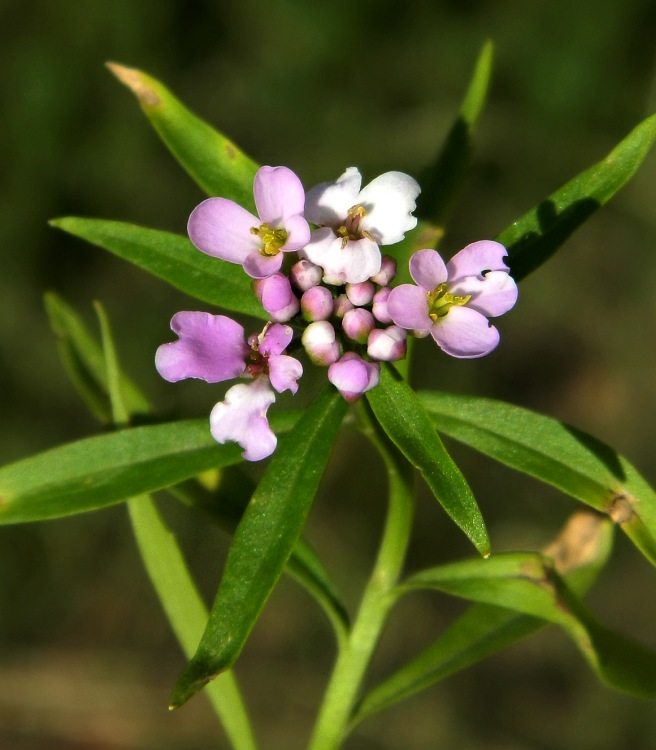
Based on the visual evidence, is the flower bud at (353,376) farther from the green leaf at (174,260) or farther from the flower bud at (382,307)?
the green leaf at (174,260)

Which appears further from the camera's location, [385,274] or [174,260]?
[174,260]

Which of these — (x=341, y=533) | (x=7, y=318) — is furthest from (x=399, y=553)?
(x=7, y=318)

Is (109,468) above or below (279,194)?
below

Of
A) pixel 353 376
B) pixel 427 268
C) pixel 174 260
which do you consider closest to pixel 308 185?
pixel 174 260

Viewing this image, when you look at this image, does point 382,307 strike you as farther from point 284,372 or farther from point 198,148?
point 198,148

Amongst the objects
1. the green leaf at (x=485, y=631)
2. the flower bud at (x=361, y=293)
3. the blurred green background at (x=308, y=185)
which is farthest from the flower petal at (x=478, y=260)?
the blurred green background at (x=308, y=185)

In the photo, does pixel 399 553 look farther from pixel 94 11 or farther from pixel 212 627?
pixel 94 11

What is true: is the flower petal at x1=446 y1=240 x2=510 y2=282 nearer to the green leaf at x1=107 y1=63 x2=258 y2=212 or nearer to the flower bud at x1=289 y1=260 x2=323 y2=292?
the flower bud at x1=289 y1=260 x2=323 y2=292
